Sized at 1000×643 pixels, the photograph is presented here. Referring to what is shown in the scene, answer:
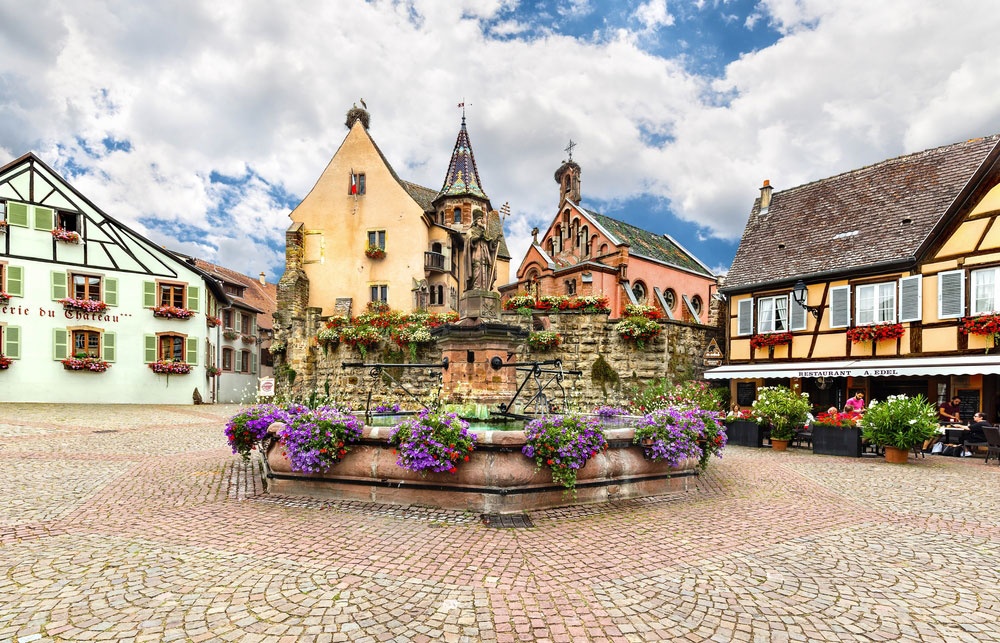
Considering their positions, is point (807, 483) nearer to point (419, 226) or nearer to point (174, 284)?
point (419, 226)

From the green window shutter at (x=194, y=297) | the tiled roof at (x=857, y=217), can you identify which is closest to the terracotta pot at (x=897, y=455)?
the tiled roof at (x=857, y=217)

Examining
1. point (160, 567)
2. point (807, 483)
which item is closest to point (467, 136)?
point (807, 483)

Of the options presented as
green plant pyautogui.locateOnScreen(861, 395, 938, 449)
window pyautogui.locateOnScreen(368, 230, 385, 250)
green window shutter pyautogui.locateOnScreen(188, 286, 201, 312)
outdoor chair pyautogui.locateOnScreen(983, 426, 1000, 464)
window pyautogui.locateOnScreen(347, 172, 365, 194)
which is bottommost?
outdoor chair pyautogui.locateOnScreen(983, 426, 1000, 464)

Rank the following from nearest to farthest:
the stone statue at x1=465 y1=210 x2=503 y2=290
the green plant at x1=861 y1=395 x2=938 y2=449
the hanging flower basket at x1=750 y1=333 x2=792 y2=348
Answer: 1. the stone statue at x1=465 y1=210 x2=503 y2=290
2. the green plant at x1=861 y1=395 x2=938 y2=449
3. the hanging flower basket at x1=750 y1=333 x2=792 y2=348

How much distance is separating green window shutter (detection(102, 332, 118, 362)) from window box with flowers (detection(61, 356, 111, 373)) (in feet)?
1.36

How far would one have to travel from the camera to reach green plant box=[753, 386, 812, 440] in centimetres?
1291

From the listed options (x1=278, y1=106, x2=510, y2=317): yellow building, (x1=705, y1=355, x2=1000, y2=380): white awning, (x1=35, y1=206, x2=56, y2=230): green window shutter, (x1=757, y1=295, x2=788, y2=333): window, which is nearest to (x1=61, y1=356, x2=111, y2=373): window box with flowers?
(x1=35, y1=206, x2=56, y2=230): green window shutter

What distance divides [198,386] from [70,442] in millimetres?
17094

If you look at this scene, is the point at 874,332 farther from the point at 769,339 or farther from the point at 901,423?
the point at 901,423

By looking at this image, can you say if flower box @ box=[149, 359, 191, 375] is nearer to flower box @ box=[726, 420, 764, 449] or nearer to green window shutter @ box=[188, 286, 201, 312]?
green window shutter @ box=[188, 286, 201, 312]

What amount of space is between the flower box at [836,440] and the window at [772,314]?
699 centimetres

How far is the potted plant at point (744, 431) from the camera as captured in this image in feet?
44.5

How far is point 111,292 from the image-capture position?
84.2 feet

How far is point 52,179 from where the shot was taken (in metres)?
25.0
